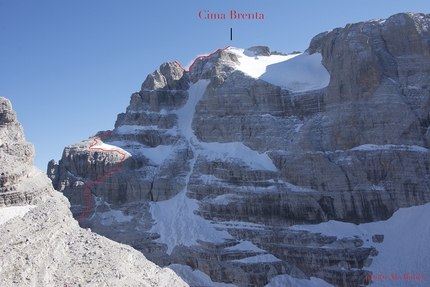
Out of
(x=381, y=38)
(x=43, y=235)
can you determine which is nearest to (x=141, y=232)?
(x=43, y=235)

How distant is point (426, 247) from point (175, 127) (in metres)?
43.6

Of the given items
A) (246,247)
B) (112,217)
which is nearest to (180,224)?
(112,217)

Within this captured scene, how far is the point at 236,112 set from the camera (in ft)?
214

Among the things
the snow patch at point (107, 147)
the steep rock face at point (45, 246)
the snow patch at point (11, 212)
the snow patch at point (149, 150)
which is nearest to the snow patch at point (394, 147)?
the snow patch at point (149, 150)

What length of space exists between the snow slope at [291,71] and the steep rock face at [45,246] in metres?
52.7

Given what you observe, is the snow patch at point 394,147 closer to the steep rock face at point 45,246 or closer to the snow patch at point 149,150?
the snow patch at point 149,150

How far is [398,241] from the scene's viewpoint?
47.1m

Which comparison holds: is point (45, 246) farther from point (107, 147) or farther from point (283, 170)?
point (107, 147)

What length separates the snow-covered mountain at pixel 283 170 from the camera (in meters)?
46.9

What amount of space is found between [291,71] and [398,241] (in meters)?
35.6

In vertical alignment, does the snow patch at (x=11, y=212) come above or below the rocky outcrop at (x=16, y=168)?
below

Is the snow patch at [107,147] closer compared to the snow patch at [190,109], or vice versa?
the snow patch at [107,147]

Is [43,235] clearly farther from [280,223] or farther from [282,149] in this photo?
[282,149]

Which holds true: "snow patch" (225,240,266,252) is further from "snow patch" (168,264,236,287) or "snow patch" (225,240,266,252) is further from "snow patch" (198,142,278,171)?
"snow patch" (198,142,278,171)
